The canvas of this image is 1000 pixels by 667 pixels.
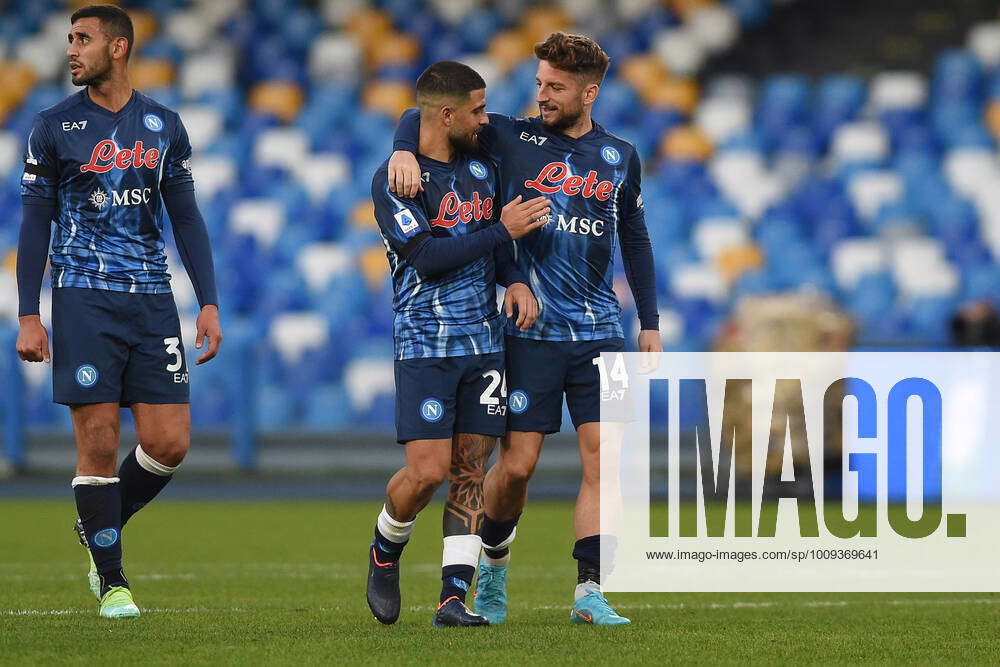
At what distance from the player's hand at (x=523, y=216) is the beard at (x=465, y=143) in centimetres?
31

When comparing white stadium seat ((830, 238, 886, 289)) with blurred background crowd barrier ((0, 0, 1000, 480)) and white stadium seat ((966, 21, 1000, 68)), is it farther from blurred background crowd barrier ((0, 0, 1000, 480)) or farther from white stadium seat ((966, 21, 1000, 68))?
white stadium seat ((966, 21, 1000, 68))

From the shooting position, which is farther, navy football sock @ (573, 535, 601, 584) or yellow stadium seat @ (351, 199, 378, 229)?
yellow stadium seat @ (351, 199, 378, 229)

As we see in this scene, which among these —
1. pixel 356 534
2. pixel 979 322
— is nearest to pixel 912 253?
pixel 979 322

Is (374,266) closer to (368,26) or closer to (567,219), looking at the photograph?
(368,26)

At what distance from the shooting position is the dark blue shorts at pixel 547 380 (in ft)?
18.3

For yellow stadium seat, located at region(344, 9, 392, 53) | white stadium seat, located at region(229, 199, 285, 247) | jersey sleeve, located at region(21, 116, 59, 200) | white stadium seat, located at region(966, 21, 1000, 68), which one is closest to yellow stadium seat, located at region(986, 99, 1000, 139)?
white stadium seat, located at region(966, 21, 1000, 68)

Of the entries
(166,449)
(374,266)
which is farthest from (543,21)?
(166,449)

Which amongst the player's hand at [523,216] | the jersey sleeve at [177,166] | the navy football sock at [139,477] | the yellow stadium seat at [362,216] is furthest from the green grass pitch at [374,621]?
the yellow stadium seat at [362,216]

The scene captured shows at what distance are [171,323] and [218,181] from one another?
35.7ft

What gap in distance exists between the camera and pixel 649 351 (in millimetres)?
5699

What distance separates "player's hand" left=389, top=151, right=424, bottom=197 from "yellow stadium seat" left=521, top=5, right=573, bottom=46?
12.7m

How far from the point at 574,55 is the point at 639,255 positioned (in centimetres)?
81

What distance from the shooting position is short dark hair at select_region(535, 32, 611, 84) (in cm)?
554

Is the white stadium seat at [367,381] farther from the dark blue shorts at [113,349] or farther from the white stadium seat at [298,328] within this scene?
the dark blue shorts at [113,349]
